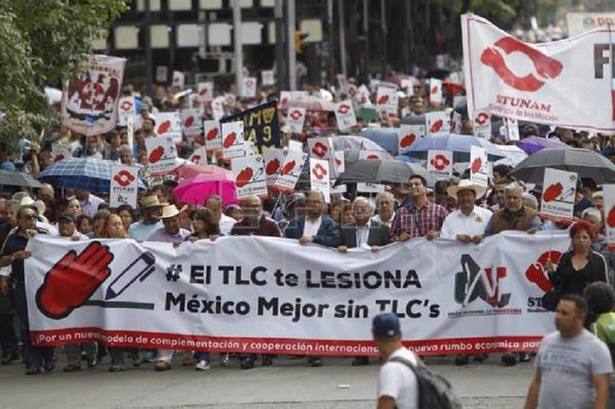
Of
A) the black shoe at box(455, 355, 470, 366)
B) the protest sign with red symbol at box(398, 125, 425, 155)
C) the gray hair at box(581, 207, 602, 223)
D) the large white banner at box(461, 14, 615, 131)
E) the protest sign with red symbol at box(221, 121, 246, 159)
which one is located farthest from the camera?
the protest sign with red symbol at box(398, 125, 425, 155)

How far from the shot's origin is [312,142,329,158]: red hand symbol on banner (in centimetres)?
2259

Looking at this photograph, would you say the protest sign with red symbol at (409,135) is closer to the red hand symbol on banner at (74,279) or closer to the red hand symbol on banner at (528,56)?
the red hand symbol on banner at (528,56)

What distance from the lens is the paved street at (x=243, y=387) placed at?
1488 centimetres

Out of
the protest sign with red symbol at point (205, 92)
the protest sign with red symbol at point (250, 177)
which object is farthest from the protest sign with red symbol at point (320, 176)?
the protest sign with red symbol at point (205, 92)

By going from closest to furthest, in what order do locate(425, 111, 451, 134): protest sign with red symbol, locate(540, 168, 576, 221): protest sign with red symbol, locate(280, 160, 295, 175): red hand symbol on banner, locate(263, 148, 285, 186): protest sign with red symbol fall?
locate(540, 168, 576, 221): protest sign with red symbol < locate(280, 160, 295, 175): red hand symbol on banner < locate(263, 148, 285, 186): protest sign with red symbol < locate(425, 111, 451, 134): protest sign with red symbol

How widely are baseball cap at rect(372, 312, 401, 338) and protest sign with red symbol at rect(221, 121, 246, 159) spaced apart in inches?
444

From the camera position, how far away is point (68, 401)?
15375 mm

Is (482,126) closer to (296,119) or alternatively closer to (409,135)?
(409,135)

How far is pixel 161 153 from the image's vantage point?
901 inches

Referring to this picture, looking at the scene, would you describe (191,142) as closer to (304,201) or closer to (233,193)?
(233,193)

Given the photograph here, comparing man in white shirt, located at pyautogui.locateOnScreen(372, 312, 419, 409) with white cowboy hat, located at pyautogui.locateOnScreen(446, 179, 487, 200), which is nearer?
man in white shirt, located at pyautogui.locateOnScreen(372, 312, 419, 409)

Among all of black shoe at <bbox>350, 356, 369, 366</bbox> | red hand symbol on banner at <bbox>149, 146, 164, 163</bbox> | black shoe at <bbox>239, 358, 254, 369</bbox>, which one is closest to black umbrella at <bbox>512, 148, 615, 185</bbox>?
black shoe at <bbox>350, 356, 369, 366</bbox>

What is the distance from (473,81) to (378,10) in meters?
62.7

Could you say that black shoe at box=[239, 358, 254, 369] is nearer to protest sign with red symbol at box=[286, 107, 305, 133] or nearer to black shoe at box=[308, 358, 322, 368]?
black shoe at box=[308, 358, 322, 368]
